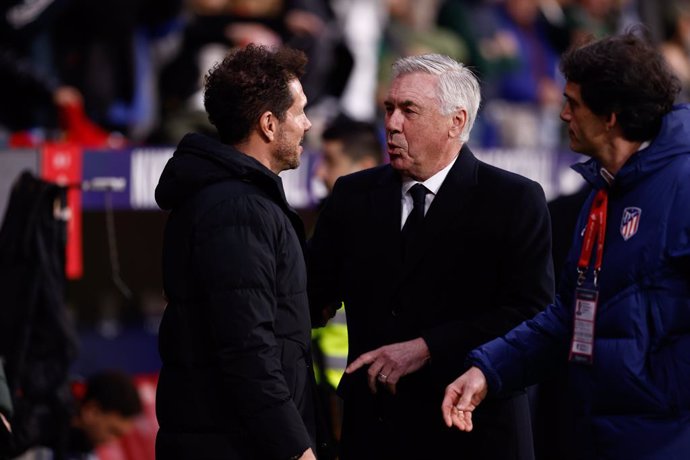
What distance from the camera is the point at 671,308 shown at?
357 centimetres

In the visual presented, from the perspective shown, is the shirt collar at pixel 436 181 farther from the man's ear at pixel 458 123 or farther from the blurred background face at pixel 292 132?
the blurred background face at pixel 292 132

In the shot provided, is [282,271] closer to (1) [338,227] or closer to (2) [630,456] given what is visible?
(1) [338,227]

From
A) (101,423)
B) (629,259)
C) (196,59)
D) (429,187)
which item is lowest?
(101,423)

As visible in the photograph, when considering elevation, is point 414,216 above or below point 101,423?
above

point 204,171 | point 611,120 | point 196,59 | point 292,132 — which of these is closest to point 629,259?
point 611,120

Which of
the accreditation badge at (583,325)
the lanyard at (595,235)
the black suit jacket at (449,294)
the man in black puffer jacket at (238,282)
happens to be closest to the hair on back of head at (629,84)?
the lanyard at (595,235)

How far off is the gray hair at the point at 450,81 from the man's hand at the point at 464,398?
31.3 inches

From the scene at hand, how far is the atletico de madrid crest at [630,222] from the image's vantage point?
12.0 feet

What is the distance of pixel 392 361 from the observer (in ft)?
13.8

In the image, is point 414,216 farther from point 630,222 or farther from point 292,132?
point 630,222

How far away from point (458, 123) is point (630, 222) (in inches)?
33.8

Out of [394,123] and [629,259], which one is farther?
[394,123]

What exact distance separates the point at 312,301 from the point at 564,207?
1.21 m

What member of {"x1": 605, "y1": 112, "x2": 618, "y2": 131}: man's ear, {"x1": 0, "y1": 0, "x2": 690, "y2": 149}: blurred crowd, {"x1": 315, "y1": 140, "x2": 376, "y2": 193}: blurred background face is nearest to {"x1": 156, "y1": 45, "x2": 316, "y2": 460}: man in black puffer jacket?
{"x1": 605, "y1": 112, "x2": 618, "y2": 131}: man's ear
